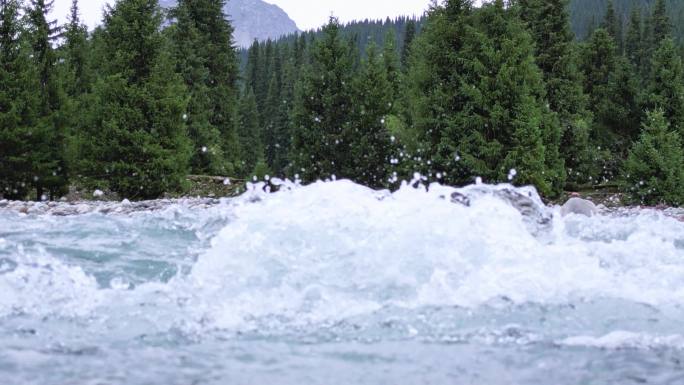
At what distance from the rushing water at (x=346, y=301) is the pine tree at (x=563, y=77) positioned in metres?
20.0

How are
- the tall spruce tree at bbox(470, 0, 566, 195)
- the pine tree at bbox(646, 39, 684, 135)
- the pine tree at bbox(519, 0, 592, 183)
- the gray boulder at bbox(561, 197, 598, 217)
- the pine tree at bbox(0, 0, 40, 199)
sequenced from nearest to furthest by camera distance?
the gray boulder at bbox(561, 197, 598, 217) → the tall spruce tree at bbox(470, 0, 566, 195) → the pine tree at bbox(0, 0, 40, 199) → the pine tree at bbox(646, 39, 684, 135) → the pine tree at bbox(519, 0, 592, 183)

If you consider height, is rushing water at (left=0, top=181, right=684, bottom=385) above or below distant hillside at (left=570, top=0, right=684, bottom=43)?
below

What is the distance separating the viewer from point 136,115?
20891mm

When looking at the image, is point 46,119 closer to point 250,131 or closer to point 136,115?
point 136,115

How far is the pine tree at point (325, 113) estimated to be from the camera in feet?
78.5

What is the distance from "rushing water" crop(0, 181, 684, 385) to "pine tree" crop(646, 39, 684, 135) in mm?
20756

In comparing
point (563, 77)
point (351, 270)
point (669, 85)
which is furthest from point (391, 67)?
point (351, 270)

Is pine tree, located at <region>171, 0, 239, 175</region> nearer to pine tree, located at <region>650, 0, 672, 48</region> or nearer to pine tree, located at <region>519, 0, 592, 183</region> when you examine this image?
pine tree, located at <region>519, 0, 592, 183</region>

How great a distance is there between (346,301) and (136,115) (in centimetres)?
1627

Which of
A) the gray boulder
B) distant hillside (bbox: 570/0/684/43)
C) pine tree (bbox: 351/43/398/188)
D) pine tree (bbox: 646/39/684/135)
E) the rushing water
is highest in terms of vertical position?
distant hillside (bbox: 570/0/684/43)

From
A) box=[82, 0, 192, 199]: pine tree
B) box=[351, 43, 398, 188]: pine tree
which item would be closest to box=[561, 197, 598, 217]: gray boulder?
box=[351, 43, 398, 188]: pine tree

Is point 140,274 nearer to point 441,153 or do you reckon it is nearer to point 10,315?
point 10,315

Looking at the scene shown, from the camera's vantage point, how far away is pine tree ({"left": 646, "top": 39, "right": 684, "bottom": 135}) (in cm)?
2731

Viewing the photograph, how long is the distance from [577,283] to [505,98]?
14.6m
